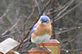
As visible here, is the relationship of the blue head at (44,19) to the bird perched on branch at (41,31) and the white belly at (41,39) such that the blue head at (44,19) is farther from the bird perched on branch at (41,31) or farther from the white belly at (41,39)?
the white belly at (41,39)

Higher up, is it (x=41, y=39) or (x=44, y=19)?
(x=44, y=19)

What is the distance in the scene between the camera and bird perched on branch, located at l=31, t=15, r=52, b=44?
10.6ft

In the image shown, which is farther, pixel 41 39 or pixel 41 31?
pixel 41 31

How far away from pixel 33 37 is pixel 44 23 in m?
0.24

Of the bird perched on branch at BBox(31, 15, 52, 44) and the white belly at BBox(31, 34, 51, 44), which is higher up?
the bird perched on branch at BBox(31, 15, 52, 44)

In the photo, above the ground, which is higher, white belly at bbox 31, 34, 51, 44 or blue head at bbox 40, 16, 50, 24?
blue head at bbox 40, 16, 50, 24

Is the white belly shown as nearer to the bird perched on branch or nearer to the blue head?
the bird perched on branch

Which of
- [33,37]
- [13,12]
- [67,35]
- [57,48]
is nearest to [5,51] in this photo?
[57,48]

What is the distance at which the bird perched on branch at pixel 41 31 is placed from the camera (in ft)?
10.6

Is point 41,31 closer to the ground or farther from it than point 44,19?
closer to the ground

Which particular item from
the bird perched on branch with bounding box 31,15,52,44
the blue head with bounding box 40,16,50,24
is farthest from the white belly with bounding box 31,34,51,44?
the blue head with bounding box 40,16,50,24

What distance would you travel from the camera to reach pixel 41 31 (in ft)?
11.1

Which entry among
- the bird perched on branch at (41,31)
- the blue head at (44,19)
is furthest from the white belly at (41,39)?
the blue head at (44,19)

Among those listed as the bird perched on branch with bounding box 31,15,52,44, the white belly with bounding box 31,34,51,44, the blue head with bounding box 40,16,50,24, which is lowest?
the white belly with bounding box 31,34,51,44
